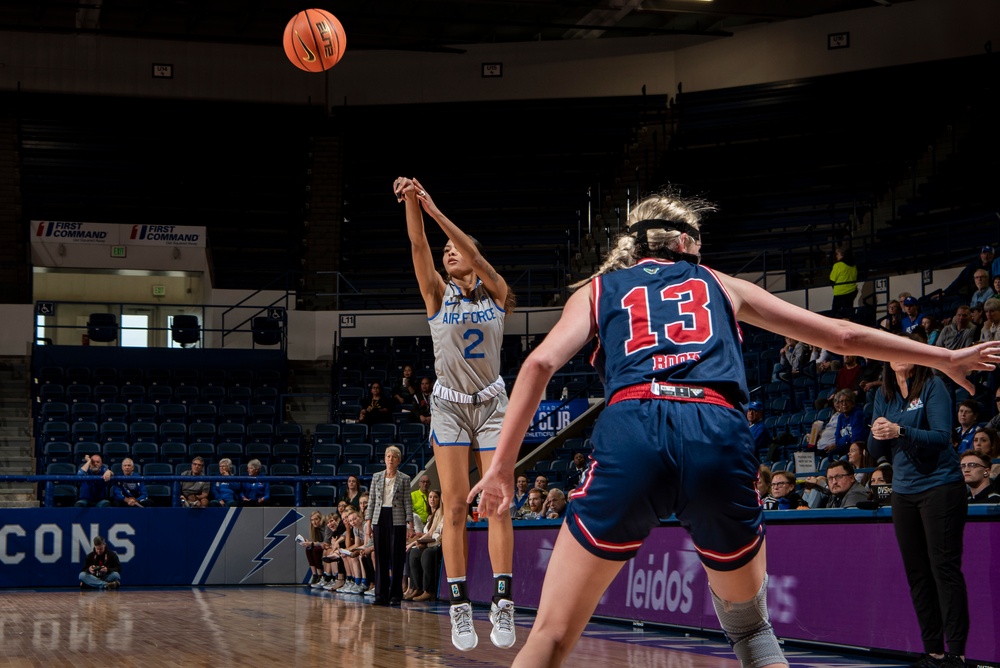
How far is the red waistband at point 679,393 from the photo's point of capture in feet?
10.1

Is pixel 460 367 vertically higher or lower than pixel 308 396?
lower

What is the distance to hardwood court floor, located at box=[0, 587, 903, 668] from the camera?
7016mm

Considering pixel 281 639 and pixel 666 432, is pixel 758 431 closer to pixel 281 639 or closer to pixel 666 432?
pixel 281 639

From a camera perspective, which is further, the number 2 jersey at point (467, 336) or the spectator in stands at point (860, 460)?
the spectator in stands at point (860, 460)

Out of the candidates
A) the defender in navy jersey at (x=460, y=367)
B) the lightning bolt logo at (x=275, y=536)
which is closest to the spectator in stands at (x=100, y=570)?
the lightning bolt logo at (x=275, y=536)

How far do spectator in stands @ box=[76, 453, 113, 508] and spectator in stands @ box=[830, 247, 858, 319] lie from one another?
37.6 feet

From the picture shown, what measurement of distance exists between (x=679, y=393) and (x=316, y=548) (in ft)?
44.1

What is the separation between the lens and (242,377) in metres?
22.9

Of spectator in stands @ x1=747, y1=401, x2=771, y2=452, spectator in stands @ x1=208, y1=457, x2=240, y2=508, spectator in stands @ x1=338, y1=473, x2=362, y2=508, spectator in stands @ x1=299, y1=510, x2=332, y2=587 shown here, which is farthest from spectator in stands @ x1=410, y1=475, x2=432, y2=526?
spectator in stands @ x1=747, y1=401, x2=771, y2=452

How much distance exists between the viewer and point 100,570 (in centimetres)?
1547

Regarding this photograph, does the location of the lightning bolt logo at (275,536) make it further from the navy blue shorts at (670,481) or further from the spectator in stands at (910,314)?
the navy blue shorts at (670,481)

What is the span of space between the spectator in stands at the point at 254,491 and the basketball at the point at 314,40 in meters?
6.16

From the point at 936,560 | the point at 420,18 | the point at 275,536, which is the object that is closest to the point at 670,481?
the point at 936,560

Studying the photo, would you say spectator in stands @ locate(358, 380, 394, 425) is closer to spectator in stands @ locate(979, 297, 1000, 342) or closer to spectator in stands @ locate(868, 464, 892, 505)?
spectator in stands @ locate(979, 297, 1000, 342)
